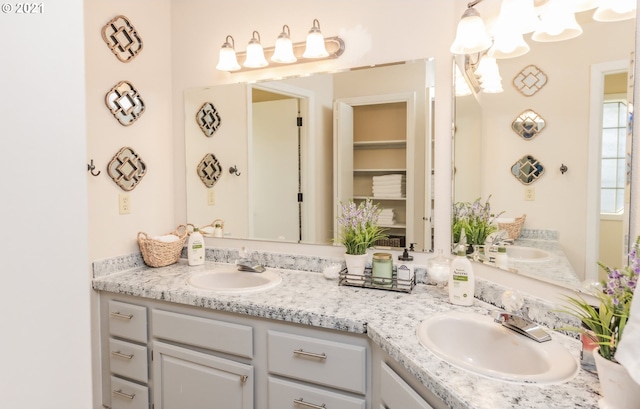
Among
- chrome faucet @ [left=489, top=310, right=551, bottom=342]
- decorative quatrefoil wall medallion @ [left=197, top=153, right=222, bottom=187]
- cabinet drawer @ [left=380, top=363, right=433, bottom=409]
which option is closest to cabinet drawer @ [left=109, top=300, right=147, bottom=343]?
decorative quatrefoil wall medallion @ [left=197, top=153, right=222, bottom=187]

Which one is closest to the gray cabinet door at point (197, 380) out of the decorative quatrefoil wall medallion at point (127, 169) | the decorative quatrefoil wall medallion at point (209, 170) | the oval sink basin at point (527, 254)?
the decorative quatrefoil wall medallion at point (127, 169)

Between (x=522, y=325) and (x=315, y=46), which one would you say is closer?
(x=522, y=325)

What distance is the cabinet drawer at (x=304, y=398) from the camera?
1407 mm

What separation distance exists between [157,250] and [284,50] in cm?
134

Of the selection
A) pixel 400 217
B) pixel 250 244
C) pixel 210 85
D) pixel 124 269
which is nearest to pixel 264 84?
pixel 210 85

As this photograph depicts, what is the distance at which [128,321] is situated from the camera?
193cm

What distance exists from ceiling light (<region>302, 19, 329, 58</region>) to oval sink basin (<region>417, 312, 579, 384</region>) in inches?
55.1

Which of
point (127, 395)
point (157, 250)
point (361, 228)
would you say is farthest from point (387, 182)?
point (127, 395)

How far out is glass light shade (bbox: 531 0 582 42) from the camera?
1.22m

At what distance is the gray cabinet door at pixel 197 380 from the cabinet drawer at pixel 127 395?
0.10m

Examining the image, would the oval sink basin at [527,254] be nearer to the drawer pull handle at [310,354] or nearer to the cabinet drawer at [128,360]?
the drawer pull handle at [310,354]

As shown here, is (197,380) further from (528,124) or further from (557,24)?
(557,24)

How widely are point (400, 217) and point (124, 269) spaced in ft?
5.13

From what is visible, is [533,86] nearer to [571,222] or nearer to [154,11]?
[571,222]
